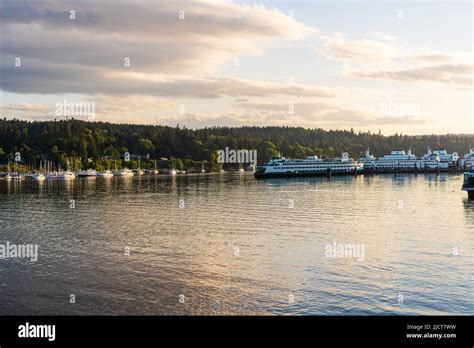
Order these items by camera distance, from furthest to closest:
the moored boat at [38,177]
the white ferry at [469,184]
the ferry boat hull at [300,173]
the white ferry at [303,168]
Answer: the moored boat at [38,177]
the white ferry at [303,168]
the ferry boat hull at [300,173]
the white ferry at [469,184]

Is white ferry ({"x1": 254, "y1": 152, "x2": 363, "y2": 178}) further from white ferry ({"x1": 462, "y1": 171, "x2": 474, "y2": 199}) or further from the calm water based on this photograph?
the calm water

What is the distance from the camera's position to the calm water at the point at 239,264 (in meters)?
26.8

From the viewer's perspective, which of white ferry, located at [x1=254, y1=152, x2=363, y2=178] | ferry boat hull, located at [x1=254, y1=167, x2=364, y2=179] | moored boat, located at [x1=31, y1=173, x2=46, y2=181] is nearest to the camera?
ferry boat hull, located at [x1=254, y1=167, x2=364, y2=179]

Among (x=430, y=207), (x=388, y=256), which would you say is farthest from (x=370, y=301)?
(x=430, y=207)

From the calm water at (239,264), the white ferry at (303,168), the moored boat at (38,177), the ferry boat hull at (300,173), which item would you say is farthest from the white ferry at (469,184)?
the moored boat at (38,177)

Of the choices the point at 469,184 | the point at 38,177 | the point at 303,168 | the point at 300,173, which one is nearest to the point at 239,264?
the point at 469,184

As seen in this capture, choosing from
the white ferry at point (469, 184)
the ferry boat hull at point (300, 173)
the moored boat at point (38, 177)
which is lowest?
the moored boat at point (38, 177)

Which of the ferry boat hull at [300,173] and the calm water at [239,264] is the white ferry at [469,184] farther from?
the ferry boat hull at [300,173]

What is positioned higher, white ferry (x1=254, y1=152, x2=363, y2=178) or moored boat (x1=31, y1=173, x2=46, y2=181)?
white ferry (x1=254, y1=152, x2=363, y2=178)

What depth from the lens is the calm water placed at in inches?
1056

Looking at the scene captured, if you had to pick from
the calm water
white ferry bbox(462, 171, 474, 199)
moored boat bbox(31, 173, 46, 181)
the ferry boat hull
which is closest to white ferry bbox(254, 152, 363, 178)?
the ferry boat hull
